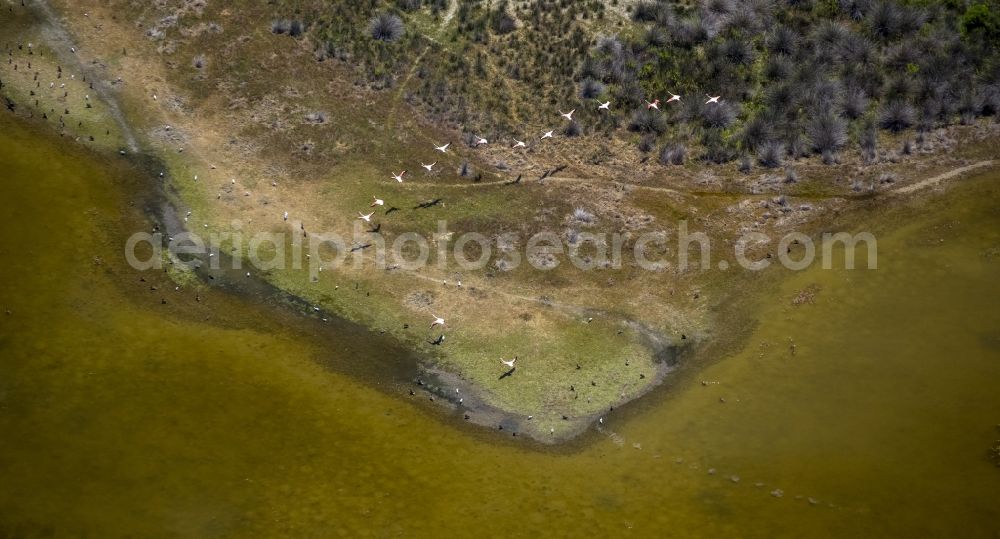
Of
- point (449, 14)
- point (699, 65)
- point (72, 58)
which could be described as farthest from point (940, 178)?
point (72, 58)

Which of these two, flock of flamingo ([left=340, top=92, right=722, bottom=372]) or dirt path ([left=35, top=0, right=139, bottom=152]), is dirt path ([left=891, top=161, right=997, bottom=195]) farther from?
dirt path ([left=35, top=0, right=139, bottom=152])

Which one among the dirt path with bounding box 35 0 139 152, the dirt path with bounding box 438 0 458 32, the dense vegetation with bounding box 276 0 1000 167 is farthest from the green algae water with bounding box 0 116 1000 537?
the dirt path with bounding box 438 0 458 32

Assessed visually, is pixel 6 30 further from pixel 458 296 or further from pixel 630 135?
pixel 630 135

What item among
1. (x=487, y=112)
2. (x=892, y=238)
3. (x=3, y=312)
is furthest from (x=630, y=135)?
(x=3, y=312)

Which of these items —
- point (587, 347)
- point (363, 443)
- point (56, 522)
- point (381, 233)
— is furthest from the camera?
point (381, 233)

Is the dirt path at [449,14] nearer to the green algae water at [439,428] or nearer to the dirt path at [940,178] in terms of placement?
the green algae water at [439,428]

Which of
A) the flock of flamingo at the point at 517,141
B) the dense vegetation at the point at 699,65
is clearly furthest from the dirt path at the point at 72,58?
the flock of flamingo at the point at 517,141

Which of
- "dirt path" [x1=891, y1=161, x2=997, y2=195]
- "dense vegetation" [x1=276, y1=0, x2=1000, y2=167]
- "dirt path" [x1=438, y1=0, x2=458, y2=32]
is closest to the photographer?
"dirt path" [x1=891, y1=161, x2=997, y2=195]
